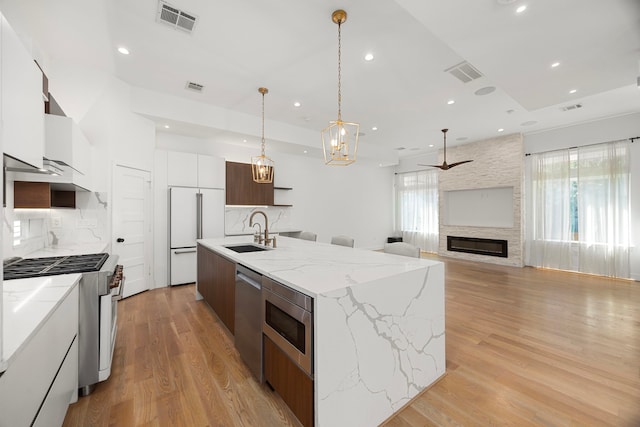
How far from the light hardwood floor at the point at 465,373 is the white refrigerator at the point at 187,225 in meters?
1.00

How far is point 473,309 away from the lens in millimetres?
3570

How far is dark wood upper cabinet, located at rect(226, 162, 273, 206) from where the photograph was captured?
17.3 ft

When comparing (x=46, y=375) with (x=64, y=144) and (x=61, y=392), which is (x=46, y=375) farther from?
(x=64, y=144)

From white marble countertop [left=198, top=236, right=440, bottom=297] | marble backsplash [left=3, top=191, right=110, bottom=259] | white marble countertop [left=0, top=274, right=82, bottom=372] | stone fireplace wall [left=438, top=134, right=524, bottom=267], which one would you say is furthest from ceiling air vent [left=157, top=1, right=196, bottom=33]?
stone fireplace wall [left=438, top=134, right=524, bottom=267]

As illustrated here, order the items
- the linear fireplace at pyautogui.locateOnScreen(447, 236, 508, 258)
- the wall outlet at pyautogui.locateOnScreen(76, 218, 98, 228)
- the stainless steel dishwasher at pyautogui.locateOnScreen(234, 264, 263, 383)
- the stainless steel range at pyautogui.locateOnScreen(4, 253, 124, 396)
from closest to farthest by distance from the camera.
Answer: the stainless steel range at pyautogui.locateOnScreen(4, 253, 124, 396) < the stainless steel dishwasher at pyautogui.locateOnScreen(234, 264, 263, 383) < the wall outlet at pyautogui.locateOnScreen(76, 218, 98, 228) < the linear fireplace at pyautogui.locateOnScreen(447, 236, 508, 258)

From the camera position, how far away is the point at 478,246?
695 centimetres

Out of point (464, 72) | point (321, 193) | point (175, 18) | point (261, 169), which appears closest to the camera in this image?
point (175, 18)

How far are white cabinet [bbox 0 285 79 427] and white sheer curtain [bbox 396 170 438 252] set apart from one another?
8.28 metres

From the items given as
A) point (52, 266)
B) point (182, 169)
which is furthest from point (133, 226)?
point (52, 266)

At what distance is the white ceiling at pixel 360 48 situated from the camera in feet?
7.34

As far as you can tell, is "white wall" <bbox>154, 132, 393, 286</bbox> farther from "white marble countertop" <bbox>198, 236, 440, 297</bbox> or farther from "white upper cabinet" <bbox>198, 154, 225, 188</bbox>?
"white marble countertop" <bbox>198, 236, 440, 297</bbox>

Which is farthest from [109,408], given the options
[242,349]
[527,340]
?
[527,340]

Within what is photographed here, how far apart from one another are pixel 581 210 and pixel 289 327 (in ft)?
22.3

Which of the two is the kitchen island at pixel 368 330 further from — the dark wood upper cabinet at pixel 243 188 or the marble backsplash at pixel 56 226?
the dark wood upper cabinet at pixel 243 188
